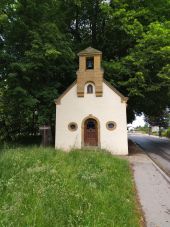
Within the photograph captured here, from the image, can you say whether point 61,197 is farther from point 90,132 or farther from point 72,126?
point 72,126

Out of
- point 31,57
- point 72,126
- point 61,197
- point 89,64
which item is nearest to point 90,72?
point 89,64

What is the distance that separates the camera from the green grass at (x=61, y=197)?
6.02 meters

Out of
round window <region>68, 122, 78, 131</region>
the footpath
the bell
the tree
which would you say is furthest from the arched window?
the footpath

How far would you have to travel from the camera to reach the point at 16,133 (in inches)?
1303

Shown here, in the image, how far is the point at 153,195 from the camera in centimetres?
1020

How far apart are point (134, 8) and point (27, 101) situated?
1427 centimetres

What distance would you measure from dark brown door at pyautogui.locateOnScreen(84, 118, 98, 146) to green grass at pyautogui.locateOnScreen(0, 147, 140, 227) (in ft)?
42.7

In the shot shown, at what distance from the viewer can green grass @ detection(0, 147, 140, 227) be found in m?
6.02

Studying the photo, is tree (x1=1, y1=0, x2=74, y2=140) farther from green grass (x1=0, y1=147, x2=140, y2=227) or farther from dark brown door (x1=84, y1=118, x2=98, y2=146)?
green grass (x1=0, y1=147, x2=140, y2=227)

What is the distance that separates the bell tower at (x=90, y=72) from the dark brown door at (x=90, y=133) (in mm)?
2237

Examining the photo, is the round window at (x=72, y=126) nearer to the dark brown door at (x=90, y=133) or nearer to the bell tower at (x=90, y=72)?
the dark brown door at (x=90, y=133)

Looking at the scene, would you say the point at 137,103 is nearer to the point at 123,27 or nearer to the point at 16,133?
the point at 123,27

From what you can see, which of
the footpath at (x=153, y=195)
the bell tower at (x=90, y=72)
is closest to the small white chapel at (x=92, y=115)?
the bell tower at (x=90, y=72)

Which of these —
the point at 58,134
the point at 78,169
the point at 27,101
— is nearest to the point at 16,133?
the point at 58,134
